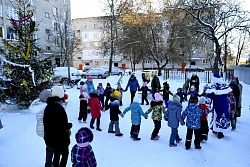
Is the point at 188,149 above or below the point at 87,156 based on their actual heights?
below

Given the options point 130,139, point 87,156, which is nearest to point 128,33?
point 130,139

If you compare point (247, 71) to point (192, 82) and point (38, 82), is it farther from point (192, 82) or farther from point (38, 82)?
point (38, 82)

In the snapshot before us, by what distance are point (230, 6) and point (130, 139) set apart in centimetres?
1199

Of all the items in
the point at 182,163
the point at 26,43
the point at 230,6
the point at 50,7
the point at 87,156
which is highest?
the point at 50,7

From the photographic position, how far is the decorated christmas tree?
10500 mm

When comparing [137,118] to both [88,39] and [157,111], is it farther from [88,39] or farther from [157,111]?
[88,39]

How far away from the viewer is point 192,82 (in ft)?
40.1

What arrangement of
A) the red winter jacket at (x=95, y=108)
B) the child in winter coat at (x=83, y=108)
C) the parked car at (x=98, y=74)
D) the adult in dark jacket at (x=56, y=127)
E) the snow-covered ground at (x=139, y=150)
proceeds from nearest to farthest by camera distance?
the adult in dark jacket at (x=56, y=127) < the snow-covered ground at (x=139, y=150) < the red winter jacket at (x=95, y=108) < the child in winter coat at (x=83, y=108) < the parked car at (x=98, y=74)

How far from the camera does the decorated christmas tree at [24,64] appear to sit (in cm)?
1050

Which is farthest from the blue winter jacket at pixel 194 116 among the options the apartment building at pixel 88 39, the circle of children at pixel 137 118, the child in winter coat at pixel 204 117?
the apartment building at pixel 88 39

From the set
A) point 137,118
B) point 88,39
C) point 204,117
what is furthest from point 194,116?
point 88,39

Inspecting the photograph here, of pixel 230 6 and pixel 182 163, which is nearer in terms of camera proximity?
pixel 182 163

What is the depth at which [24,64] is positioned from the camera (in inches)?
418

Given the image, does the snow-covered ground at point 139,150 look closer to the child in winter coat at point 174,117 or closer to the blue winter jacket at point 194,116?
the child in winter coat at point 174,117
